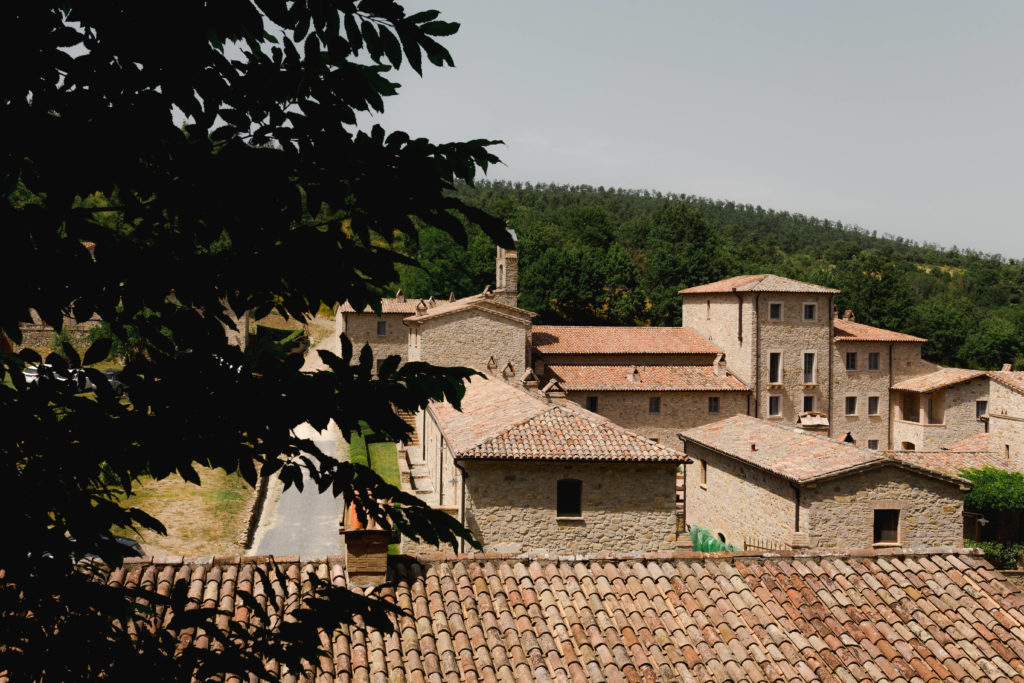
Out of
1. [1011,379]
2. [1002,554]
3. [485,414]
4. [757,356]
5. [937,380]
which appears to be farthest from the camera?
[937,380]

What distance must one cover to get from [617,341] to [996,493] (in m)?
18.5

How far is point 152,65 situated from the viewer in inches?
100

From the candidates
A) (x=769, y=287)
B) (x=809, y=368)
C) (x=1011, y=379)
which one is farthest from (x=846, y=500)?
(x=809, y=368)

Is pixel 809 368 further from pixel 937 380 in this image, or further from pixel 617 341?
pixel 617 341

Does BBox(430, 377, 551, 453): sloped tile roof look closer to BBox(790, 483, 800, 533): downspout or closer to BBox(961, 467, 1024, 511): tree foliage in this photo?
BBox(790, 483, 800, 533): downspout

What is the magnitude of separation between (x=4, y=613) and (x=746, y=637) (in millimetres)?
8287

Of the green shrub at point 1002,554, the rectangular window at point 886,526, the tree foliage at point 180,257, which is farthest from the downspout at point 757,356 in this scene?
the tree foliage at point 180,257

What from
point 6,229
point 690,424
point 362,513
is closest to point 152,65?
point 6,229

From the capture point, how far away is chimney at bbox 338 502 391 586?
29.6 ft

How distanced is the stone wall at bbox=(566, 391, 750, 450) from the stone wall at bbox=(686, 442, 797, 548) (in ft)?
33.2

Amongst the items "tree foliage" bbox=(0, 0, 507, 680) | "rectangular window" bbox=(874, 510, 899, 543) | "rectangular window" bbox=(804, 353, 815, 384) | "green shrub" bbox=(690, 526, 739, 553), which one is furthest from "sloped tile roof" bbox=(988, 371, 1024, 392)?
"tree foliage" bbox=(0, 0, 507, 680)

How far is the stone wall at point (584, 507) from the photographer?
666 inches

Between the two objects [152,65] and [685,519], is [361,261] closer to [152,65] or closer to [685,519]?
[152,65]

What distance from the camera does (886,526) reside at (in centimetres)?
1880
